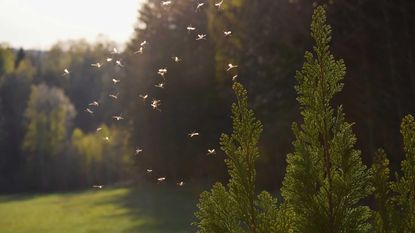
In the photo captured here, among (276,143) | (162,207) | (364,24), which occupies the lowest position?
(162,207)

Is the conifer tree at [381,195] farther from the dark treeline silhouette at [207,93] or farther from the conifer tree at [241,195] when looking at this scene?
the dark treeline silhouette at [207,93]

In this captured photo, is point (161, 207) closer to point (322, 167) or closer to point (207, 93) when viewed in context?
point (207, 93)

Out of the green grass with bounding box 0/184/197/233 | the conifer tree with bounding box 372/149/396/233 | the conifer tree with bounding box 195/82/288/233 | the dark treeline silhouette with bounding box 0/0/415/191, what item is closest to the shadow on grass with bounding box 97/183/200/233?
the green grass with bounding box 0/184/197/233

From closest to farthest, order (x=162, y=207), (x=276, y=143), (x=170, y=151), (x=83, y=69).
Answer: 1. (x=276, y=143)
2. (x=162, y=207)
3. (x=170, y=151)
4. (x=83, y=69)

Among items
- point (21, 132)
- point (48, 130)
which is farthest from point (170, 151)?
point (21, 132)

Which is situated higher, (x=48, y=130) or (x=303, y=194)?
(x=48, y=130)

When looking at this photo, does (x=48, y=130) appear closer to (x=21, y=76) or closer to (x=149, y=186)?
(x=21, y=76)

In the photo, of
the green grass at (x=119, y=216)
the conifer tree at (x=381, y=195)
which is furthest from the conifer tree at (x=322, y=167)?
→ the green grass at (x=119, y=216)
